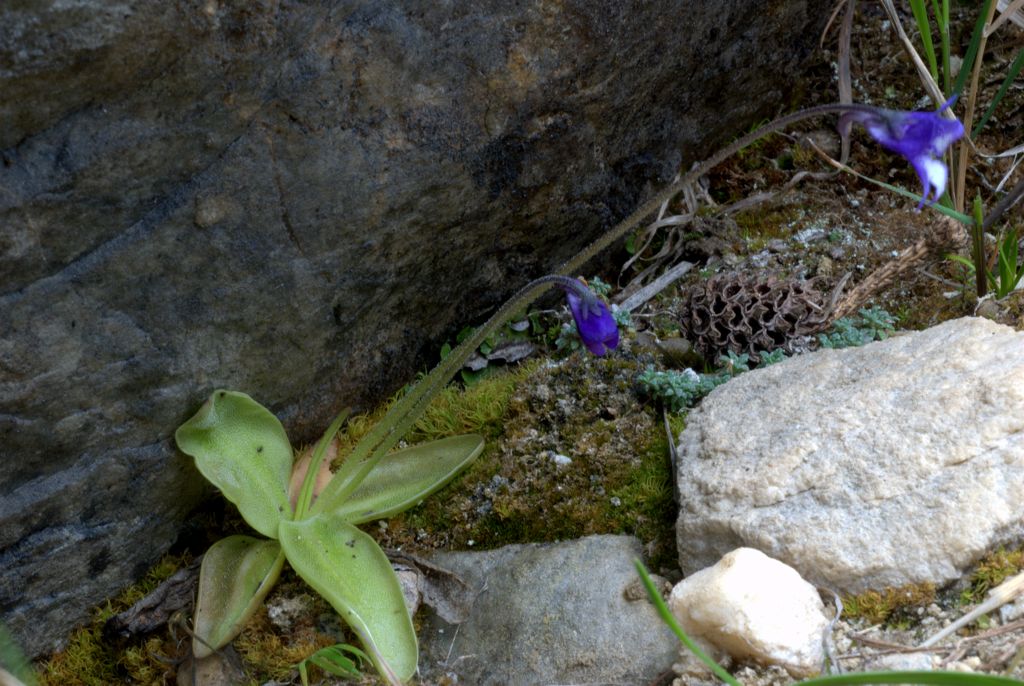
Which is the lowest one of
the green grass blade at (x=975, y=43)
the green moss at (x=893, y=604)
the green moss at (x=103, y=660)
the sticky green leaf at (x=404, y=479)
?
the green moss at (x=103, y=660)

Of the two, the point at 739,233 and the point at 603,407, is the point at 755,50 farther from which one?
the point at 603,407

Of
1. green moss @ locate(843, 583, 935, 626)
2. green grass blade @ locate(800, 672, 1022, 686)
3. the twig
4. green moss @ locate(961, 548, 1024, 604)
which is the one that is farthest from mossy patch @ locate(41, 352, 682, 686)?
green grass blade @ locate(800, 672, 1022, 686)

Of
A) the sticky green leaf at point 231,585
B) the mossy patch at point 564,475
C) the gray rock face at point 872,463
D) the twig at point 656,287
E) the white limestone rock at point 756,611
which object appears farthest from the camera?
the twig at point 656,287

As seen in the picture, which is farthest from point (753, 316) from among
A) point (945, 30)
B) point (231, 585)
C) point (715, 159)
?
point (231, 585)

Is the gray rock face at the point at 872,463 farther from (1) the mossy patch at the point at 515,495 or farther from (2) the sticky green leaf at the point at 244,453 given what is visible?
(2) the sticky green leaf at the point at 244,453

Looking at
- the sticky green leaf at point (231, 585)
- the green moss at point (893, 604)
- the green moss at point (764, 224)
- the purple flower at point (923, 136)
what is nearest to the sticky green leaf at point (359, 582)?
the sticky green leaf at point (231, 585)

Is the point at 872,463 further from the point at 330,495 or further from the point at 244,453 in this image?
the point at 244,453
